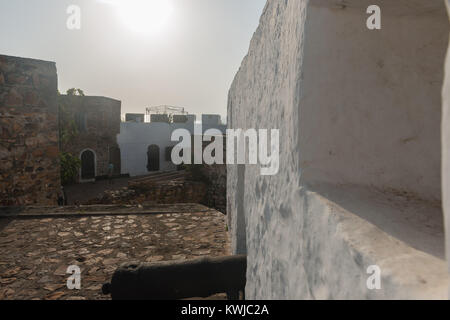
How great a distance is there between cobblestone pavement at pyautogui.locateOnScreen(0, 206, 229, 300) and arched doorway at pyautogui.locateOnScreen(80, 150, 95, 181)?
514 inches

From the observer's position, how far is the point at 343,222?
0.90 metres

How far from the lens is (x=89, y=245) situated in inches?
171

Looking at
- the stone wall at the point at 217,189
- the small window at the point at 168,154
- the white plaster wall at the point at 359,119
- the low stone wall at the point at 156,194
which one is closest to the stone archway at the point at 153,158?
the small window at the point at 168,154

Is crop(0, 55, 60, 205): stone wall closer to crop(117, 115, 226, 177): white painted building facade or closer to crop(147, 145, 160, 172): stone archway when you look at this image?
crop(117, 115, 226, 177): white painted building facade

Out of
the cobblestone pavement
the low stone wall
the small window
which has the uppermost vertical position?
the small window

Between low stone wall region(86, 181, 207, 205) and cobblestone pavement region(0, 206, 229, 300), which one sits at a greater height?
cobblestone pavement region(0, 206, 229, 300)

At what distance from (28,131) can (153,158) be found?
1531cm

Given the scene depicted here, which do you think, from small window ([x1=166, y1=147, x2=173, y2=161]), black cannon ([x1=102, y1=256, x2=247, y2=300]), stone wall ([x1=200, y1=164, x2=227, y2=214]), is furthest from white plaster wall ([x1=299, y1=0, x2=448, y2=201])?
small window ([x1=166, y1=147, x2=173, y2=161])

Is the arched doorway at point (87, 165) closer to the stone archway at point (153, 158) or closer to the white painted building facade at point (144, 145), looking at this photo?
the white painted building facade at point (144, 145)

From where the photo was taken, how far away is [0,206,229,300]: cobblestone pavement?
3291 millimetres

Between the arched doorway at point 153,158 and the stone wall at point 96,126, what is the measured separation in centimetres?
271
